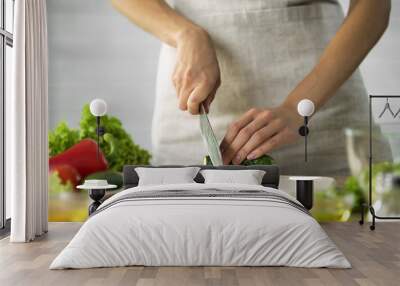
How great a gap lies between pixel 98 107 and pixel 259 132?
5.80ft

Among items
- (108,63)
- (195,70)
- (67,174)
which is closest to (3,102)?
(67,174)

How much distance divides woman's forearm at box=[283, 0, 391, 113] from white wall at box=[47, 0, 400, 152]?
9.1 inches

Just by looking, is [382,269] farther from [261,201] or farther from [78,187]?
[78,187]

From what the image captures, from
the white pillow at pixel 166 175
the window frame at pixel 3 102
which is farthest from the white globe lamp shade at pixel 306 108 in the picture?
the window frame at pixel 3 102

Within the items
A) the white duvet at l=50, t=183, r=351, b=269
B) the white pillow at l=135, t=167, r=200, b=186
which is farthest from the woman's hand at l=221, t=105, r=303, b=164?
the white duvet at l=50, t=183, r=351, b=269

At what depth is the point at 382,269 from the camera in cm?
462

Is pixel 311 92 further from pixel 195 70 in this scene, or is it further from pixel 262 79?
pixel 195 70

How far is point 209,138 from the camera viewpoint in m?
7.12

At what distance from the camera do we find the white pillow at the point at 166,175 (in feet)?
21.5

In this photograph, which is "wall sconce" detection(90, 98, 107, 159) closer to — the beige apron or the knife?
the beige apron

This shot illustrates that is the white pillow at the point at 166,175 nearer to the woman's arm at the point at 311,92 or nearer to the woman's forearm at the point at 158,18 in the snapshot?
the woman's arm at the point at 311,92

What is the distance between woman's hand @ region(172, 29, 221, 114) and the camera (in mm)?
7141

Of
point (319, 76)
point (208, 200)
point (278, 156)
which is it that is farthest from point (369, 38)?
point (208, 200)

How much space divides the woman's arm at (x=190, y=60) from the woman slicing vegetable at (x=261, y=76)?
0.01 meters
